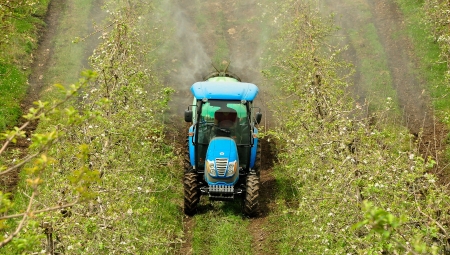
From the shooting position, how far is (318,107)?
1302cm

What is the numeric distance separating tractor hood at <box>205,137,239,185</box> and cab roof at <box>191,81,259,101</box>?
3.47 ft

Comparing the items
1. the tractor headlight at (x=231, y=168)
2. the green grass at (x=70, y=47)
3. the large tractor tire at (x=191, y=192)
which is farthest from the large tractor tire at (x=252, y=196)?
the green grass at (x=70, y=47)

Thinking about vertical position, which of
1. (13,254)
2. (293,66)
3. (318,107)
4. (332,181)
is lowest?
(13,254)

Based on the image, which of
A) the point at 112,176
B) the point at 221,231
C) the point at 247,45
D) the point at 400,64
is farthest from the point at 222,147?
the point at 400,64

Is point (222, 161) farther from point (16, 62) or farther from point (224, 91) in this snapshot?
point (16, 62)

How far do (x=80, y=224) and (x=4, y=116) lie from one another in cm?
941

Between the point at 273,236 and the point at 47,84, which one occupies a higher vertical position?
the point at 47,84

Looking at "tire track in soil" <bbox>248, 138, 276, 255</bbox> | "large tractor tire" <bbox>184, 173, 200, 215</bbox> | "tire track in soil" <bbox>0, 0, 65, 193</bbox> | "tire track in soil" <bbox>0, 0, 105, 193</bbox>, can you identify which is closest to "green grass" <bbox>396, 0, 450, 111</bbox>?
"tire track in soil" <bbox>248, 138, 276, 255</bbox>

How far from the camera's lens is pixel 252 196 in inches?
512

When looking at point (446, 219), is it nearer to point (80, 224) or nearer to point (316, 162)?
point (316, 162)

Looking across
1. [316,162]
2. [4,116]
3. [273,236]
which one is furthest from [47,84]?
[316,162]

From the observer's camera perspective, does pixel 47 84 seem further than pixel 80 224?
Yes

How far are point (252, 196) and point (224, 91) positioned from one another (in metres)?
2.66

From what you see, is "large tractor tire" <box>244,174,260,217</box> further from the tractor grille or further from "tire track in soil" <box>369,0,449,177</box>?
"tire track in soil" <box>369,0,449,177</box>
